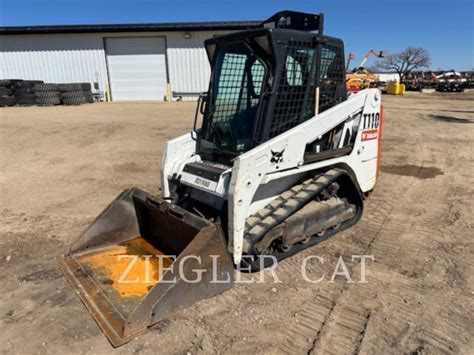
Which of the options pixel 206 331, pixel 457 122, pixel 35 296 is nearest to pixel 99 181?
pixel 35 296

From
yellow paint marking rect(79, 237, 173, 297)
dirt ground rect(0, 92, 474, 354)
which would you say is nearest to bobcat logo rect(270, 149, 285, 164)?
dirt ground rect(0, 92, 474, 354)

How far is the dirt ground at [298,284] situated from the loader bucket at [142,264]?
0.37ft

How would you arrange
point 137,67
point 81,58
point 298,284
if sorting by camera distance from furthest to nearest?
point 81,58 < point 137,67 < point 298,284

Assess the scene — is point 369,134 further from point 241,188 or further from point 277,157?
point 241,188

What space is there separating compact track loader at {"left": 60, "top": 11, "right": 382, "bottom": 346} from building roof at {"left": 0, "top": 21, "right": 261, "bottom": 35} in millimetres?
17031

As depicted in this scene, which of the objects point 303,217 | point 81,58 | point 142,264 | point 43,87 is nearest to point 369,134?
point 303,217

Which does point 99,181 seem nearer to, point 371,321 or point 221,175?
point 221,175

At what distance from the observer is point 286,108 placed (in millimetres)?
3723

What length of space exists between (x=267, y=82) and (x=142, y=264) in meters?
2.10

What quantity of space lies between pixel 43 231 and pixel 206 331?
2.75 metres

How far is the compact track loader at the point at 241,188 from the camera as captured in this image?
3.02 metres

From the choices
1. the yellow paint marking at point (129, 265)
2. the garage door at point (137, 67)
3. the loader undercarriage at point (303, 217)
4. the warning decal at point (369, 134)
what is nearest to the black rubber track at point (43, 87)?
the garage door at point (137, 67)

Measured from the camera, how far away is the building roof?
1986 cm

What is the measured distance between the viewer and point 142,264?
3.49m
